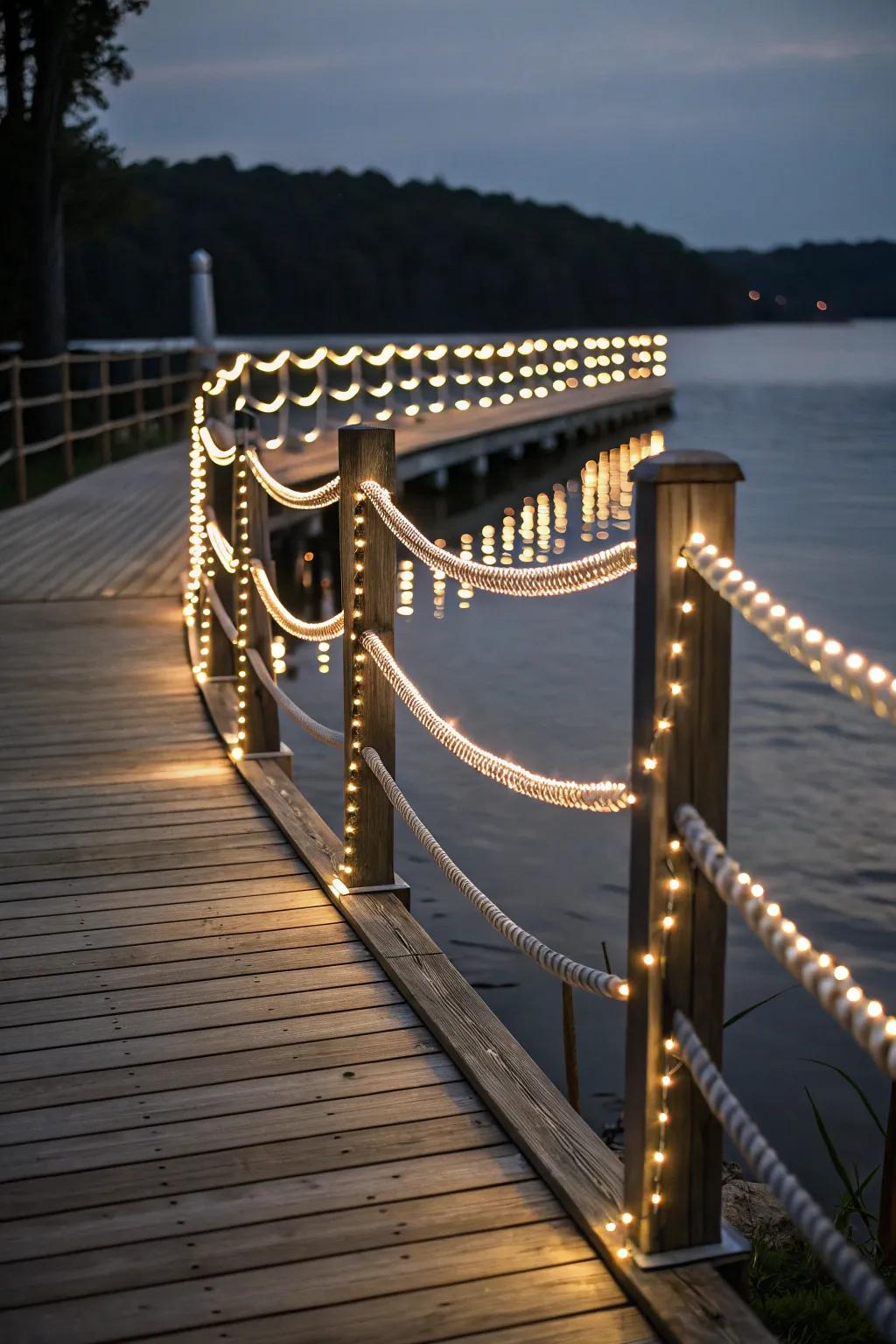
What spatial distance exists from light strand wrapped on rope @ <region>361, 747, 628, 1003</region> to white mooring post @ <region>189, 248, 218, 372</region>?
53.3 ft

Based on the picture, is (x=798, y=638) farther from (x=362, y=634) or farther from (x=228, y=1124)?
(x=362, y=634)

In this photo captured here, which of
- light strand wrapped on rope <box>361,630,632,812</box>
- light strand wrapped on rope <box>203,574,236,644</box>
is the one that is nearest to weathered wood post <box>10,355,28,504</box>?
light strand wrapped on rope <box>203,574,236,644</box>

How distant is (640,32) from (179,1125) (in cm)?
12170

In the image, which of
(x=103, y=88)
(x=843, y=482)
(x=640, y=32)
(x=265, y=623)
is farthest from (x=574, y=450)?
(x=640, y=32)

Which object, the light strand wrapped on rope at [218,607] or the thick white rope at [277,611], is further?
the light strand wrapped on rope at [218,607]

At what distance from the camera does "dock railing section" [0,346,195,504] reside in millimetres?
14742

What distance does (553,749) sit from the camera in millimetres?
9555

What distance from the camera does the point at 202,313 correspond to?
19.7 metres

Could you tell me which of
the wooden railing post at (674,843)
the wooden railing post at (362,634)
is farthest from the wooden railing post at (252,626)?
the wooden railing post at (674,843)

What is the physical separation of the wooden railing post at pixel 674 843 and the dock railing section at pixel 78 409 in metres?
11.3

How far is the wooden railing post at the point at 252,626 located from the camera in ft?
17.9

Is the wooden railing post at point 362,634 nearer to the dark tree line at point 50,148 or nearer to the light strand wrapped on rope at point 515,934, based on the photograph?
the light strand wrapped on rope at point 515,934

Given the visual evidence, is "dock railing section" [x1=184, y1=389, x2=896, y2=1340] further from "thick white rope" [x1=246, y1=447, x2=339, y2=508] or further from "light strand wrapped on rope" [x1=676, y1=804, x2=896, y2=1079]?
"thick white rope" [x1=246, y1=447, x2=339, y2=508]

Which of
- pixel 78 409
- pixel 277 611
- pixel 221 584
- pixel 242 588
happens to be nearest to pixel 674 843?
pixel 277 611
